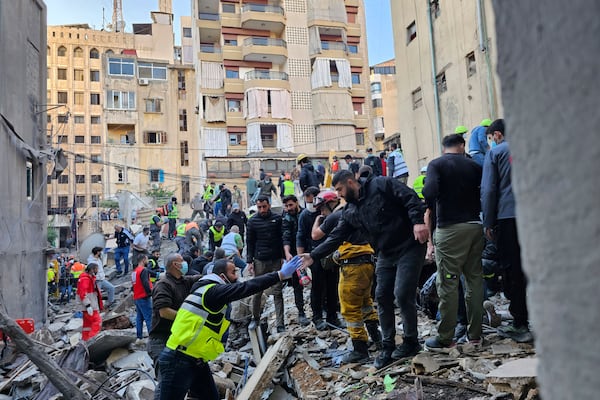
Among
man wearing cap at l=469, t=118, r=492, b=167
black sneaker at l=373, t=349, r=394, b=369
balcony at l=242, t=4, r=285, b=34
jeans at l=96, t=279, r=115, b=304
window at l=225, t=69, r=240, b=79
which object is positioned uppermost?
balcony at l=242, t=4, r=285, b=34

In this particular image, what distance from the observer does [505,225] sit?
435 cm

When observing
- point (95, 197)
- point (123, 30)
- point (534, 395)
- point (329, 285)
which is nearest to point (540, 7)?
point (534, 395)

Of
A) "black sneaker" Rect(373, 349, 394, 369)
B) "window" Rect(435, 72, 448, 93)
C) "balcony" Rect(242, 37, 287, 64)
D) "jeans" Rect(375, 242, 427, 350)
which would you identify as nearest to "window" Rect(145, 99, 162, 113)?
"balcony" Rect(242, 37, 287, 64)

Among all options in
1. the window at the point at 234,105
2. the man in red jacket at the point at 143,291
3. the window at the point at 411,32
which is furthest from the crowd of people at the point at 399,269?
the window at the point at 234,105

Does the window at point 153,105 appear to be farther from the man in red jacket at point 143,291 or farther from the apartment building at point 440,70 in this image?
the man in red jacket at point 143,291

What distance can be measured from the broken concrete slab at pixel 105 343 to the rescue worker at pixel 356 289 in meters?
5.74

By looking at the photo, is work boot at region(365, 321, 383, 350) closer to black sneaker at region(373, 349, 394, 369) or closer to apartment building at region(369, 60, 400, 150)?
black sneaker at region(373, 349, 394, 369)

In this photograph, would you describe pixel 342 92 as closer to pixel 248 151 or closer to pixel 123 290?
pixel 248 151

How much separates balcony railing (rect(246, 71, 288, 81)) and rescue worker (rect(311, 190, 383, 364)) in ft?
116

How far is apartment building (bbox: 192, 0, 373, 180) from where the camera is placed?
38.4 m

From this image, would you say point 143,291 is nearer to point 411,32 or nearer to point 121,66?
point 411,32

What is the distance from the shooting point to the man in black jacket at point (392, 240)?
4.55 meters

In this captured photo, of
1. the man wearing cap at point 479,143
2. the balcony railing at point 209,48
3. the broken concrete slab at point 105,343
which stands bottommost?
the broken concrete slab at point 105,343

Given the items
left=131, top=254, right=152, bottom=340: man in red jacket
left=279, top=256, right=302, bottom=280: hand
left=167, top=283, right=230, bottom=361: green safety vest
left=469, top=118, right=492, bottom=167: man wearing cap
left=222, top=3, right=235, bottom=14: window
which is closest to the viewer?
left=167, top=283, right=230, bottom=361: green safety vest
